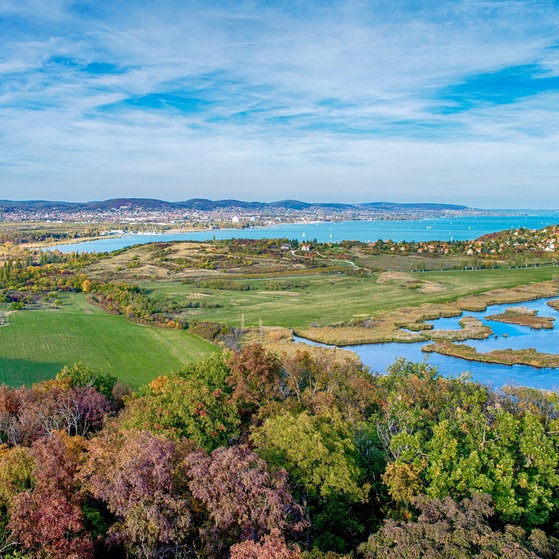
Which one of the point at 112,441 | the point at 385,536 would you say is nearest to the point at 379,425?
the point at 385,536

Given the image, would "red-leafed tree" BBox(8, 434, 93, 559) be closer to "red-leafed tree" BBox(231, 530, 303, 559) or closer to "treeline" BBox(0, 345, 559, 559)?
"treeline" BBox(0, 345, 559, 559)

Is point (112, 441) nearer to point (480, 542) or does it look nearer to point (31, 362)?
point (480, 542)

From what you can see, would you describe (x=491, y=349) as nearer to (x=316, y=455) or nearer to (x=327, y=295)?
(x=327, y=295)

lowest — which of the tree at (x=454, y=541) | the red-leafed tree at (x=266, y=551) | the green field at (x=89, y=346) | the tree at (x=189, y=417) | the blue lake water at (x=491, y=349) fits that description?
the green field at (x=89, y=346)

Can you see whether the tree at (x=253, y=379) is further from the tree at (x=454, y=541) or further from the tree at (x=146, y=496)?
the tree at (x=454, y=541)

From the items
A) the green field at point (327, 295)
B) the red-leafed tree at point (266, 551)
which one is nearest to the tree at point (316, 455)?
the red-leafed tree at point (266, 551)

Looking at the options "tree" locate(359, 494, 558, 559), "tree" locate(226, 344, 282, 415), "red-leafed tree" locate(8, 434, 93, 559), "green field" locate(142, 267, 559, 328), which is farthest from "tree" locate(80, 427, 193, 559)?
"green field" locate(142, 267, 559, 328)
